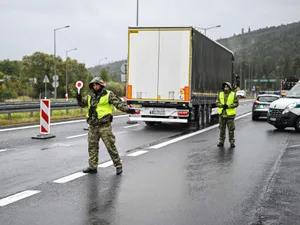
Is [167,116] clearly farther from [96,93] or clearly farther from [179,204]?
[179,204]

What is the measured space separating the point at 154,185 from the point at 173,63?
9.89 m

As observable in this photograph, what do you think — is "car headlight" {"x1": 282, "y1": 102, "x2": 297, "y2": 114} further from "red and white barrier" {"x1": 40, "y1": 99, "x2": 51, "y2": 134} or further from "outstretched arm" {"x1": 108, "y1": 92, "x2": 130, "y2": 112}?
"outstretched arm" {"x1": 108, "y1": 92, "x2": 130, "y2": 112}

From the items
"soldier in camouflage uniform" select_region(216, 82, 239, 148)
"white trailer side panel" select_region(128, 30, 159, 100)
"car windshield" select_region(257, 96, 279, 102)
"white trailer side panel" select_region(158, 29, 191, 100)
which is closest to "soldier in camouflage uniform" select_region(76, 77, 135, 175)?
"soldier in camouflage uniform" select_region(216, 82, 239, 148)

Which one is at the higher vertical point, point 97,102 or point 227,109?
point 97,102

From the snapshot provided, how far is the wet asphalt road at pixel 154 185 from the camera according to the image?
5519mm

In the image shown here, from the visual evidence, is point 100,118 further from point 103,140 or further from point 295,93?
point 295,93

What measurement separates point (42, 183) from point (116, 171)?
4.81 ft

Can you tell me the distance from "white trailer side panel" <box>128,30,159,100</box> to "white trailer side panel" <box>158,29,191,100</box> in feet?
0.75

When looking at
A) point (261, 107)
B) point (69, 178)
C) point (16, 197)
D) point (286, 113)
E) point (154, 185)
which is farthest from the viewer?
point (261, 107)

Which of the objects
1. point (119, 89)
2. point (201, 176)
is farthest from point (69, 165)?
point (119, 89)

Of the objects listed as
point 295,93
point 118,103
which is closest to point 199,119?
point 295,93

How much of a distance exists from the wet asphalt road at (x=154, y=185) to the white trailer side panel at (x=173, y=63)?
A: 4462 mm

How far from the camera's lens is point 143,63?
17.1 metres

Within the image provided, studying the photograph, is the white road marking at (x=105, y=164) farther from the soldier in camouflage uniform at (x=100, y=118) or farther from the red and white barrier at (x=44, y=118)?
the red and white barrier at (x=44, y=118)
